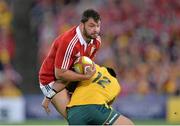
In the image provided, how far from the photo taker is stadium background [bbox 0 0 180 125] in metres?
17.3

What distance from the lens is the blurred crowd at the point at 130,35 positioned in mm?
18016

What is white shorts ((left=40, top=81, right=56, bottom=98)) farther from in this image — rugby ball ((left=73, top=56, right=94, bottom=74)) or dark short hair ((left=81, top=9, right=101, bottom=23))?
dark short hair ((left=81, top=9, right=101, bottom=23))

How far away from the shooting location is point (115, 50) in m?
18.9

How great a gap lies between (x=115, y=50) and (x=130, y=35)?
2.60ft

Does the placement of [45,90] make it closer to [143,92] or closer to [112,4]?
[143,92]

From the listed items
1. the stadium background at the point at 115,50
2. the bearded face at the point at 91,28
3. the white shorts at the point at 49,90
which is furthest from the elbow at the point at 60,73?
the stadium background at the point at 115,50

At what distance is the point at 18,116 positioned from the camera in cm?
1734

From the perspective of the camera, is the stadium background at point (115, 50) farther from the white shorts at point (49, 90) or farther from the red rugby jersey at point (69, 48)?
the red rugby jersey at point (69, 48)

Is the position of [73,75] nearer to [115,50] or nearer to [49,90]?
[49,90]

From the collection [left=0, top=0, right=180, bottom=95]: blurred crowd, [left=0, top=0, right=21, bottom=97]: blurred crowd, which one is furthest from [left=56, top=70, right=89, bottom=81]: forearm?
[left=0, top=0, right=21, bottom=97]: blurred crowd

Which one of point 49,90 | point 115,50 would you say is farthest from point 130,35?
point 49,90

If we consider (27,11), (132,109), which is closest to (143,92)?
(132,109)

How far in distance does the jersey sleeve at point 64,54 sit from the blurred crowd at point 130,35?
838 centimetres

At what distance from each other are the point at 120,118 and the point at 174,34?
10326mm
